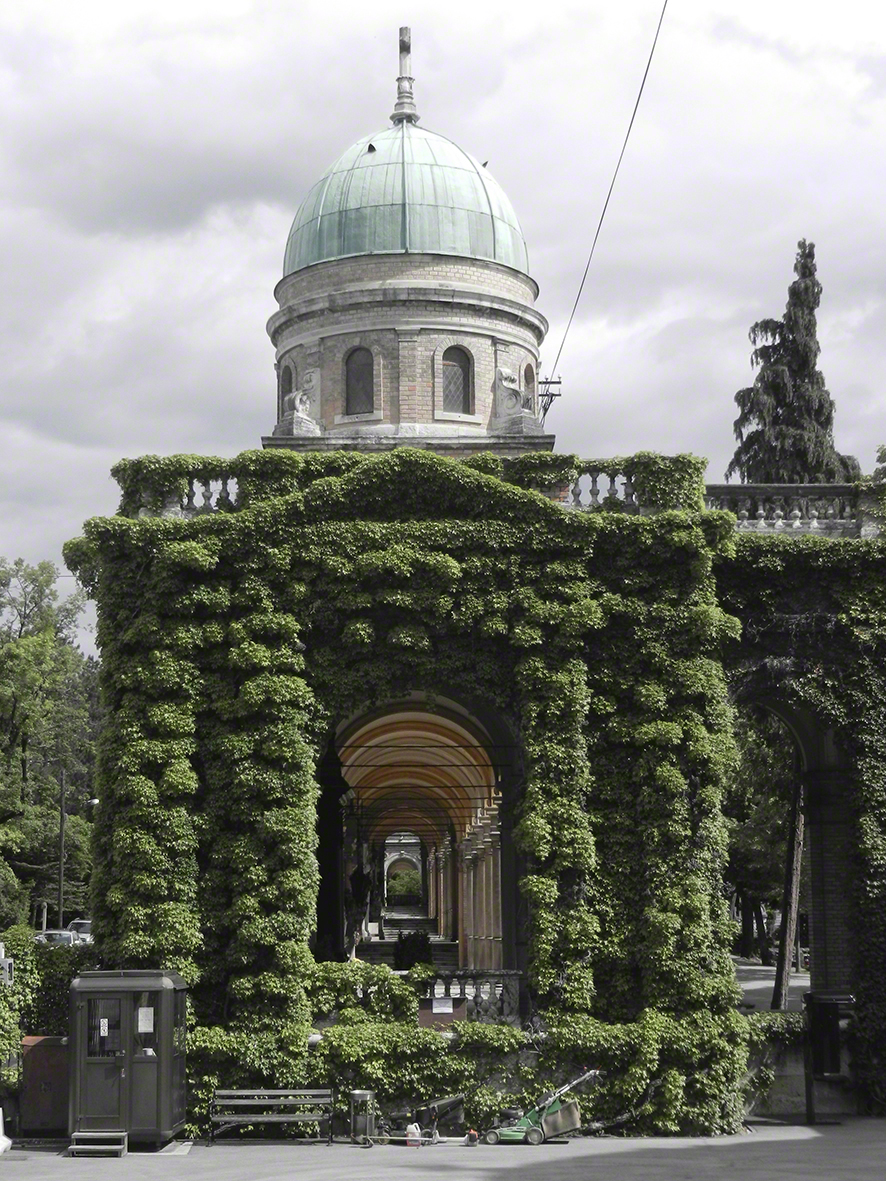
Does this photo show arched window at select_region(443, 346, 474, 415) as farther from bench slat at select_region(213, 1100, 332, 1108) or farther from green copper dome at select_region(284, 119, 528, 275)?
bench slat at select_region(213, 1100, 332, 1108)

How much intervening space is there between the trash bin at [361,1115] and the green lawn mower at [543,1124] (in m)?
1.49

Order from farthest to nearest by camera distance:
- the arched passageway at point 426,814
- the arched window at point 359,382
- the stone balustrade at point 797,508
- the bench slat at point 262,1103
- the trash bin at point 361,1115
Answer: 1. the arched window at point 359,382
2. the arched passageway at point 426,814
3. the stone balustrade at point 797,508
4. the trash bin at point 361,1115
5. the bench slat at point 262,1103

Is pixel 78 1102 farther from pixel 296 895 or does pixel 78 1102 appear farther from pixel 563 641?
pixel 563 641

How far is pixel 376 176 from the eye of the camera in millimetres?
34969

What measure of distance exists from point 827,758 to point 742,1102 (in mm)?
6555

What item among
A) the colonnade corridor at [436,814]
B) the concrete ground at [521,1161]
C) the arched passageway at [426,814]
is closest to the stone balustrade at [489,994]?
the concrete ground at [521,1161]

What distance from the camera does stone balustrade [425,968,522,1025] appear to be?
2167 centimetres

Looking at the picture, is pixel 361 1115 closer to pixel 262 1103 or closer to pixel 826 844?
pixel 262 1103

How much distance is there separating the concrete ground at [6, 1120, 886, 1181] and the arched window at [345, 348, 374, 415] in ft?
56.6

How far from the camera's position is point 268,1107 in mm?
20375

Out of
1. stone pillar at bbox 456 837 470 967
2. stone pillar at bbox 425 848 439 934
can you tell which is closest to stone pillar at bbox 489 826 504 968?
stone pillar at bbox 456 837 470 967

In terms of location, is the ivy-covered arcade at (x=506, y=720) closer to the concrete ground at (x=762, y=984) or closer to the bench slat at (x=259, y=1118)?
the bench slat at (x=259, y=1118)

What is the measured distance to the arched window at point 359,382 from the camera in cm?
3334

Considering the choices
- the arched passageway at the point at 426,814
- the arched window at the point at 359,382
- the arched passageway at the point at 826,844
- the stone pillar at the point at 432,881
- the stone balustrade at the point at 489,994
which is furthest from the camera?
the stone pillar at the point at 432,881
